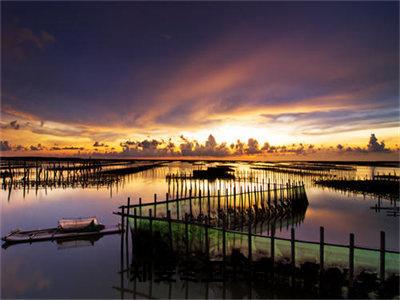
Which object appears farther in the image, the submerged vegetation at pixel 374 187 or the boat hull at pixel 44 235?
the submerged vegetation at pixel 374 187

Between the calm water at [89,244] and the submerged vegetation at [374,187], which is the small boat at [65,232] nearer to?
the calm water at [89,244]

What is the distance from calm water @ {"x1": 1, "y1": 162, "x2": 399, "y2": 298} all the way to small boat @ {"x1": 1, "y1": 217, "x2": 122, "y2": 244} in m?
0.61

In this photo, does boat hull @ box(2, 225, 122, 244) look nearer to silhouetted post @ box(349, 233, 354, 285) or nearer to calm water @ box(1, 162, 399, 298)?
calm water @ box(1, 162, 399, 298)

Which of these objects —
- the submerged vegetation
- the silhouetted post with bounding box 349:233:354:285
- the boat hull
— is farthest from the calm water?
the silhouetted post with bounding box 349:233:354:285

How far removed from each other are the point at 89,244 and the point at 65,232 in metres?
1.99

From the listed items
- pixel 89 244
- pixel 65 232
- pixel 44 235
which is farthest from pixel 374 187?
pixel 44 235

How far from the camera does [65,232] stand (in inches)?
818

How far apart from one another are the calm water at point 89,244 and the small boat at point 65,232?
61 cm

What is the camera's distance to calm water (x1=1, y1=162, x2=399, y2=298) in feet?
44.5

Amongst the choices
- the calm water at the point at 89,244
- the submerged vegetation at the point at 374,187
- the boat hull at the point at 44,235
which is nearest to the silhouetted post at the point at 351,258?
the calm water at the point at 89,244

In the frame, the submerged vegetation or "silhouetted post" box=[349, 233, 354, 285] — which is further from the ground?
"silhouetted post" box=[349, 233, 354, 285]

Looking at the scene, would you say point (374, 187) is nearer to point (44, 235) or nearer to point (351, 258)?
point (351, 258)

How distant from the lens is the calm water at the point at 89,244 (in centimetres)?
1357

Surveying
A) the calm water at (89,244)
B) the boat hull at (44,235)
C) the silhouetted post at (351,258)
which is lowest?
the calm water at (89,244)
